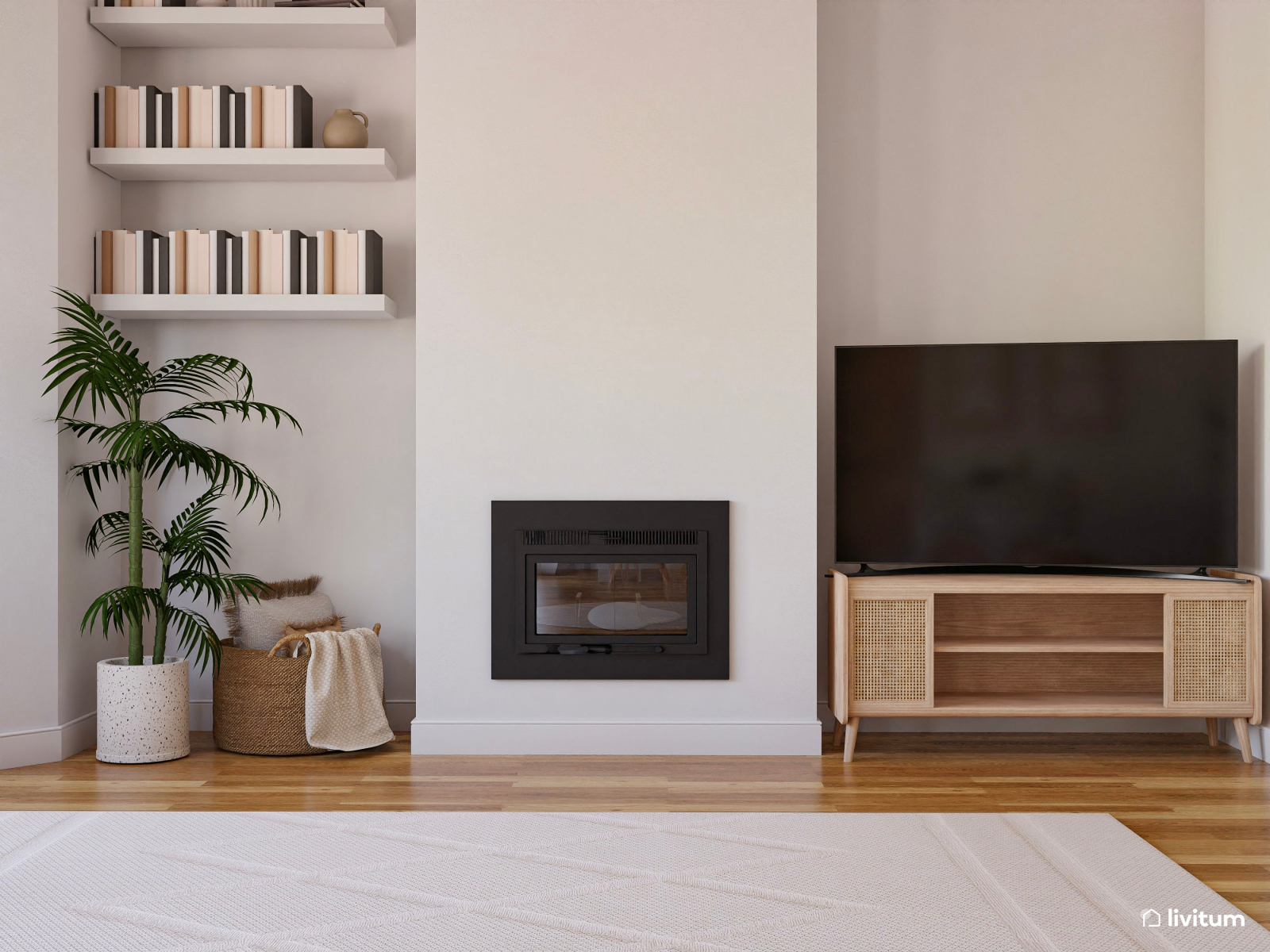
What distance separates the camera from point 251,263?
3381 millimetres

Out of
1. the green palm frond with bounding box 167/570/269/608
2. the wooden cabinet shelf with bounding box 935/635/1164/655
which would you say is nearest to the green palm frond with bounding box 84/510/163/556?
the green palm frond with bounding box 167/570/269/608

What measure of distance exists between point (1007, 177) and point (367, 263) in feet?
7.81

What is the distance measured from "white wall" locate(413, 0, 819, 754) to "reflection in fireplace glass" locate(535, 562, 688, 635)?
0.20 metres

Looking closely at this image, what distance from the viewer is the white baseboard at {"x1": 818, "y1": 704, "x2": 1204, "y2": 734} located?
354 centimetres

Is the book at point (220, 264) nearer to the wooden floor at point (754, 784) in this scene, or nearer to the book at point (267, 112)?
the book at point (267, 112)

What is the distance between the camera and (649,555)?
3219mm

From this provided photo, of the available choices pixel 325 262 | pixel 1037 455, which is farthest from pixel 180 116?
pixel 1037 455

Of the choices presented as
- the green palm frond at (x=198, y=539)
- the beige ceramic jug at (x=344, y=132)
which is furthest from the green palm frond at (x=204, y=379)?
the beige ceramic jug at (x=344, y=132)

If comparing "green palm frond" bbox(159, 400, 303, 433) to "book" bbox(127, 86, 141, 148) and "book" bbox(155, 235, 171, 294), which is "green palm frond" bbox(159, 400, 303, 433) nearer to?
"book" bbox(155, 235, 171, 294)

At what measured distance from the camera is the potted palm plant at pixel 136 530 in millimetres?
3029

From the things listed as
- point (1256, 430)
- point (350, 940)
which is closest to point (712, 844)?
point (350, 940)

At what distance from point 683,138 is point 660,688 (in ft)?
6.06

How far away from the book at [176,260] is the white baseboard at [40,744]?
1.52 metres

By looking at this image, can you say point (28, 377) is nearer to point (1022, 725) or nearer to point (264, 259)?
point (264, 259)
